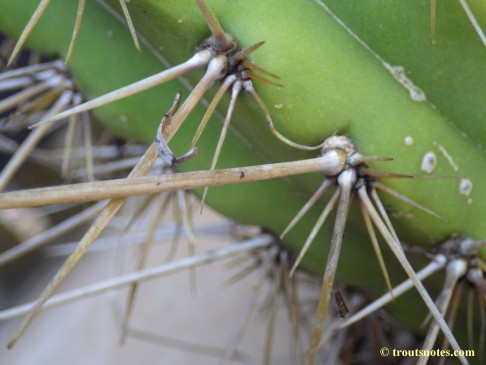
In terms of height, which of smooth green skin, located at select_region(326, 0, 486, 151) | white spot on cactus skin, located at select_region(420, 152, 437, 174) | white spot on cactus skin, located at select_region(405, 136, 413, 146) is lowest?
white spot on cactus skin, located at select_region(420, 152, 437, 174)

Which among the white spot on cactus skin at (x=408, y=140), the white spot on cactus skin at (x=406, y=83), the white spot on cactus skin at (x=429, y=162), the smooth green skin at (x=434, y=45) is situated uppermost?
the smooth green skin at (x=434, y=45)

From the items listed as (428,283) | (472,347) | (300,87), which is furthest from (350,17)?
(472,347)

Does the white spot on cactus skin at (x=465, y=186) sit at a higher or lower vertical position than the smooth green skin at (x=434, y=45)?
lower

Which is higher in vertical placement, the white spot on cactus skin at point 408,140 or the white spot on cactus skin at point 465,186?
the white spot on cactus skin at point 408,140

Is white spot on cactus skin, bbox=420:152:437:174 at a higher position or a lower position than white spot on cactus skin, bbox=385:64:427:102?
lower

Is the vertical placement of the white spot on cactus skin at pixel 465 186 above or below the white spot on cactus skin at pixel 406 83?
below

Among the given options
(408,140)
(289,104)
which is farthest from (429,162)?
(289,104)

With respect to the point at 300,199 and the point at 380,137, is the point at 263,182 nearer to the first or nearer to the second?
the point at 300,199

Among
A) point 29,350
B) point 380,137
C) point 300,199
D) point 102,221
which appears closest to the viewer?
point 102,221
